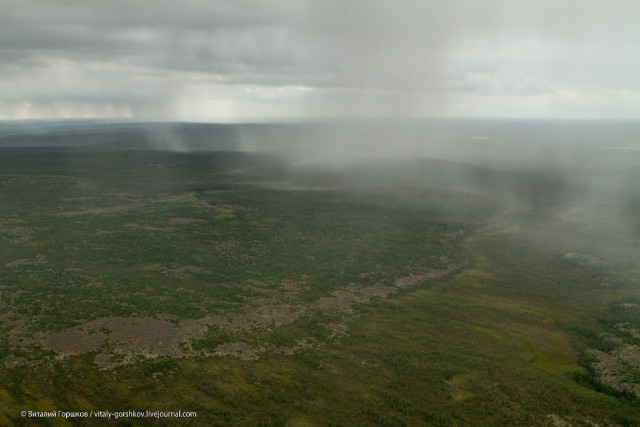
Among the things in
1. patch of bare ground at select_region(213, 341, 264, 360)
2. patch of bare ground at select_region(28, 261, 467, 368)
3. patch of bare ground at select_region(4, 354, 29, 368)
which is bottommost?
patch of bare ground at select_region(213, 341, 264, 360)

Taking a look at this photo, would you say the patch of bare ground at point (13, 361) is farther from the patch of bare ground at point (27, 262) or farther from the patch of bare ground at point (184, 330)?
the patch of bare ground at point (27, 262)

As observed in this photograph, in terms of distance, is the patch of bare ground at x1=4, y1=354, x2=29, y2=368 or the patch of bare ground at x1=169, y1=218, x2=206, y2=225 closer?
the patch of bare ground at x1=4, y1=354, x2=29, y2=368

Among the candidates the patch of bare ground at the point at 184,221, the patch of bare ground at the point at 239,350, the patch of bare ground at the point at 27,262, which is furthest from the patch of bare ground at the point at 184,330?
the patch of bare ground at the point at 184,221

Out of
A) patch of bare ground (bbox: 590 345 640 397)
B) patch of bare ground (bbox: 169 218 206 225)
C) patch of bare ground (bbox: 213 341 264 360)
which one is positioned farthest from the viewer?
patch of bare ground (bbox: 169 218 206 225)

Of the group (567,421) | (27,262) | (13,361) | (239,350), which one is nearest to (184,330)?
(239,350)

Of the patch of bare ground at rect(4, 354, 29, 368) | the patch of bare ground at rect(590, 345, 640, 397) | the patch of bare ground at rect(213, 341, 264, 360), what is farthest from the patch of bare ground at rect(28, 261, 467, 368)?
the patch of bare ground at rect(590, 345, 640, 397)

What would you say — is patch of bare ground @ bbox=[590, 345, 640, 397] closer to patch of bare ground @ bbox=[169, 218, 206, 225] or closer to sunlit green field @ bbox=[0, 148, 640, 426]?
sunlit green field @ bbox=[0, 148, 640, 426]

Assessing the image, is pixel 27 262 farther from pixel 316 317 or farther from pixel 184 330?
pixel 316 317

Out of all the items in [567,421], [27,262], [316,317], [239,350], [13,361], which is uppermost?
[27,262]

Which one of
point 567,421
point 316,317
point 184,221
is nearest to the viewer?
point 567,421

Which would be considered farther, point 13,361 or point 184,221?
point 184,221
